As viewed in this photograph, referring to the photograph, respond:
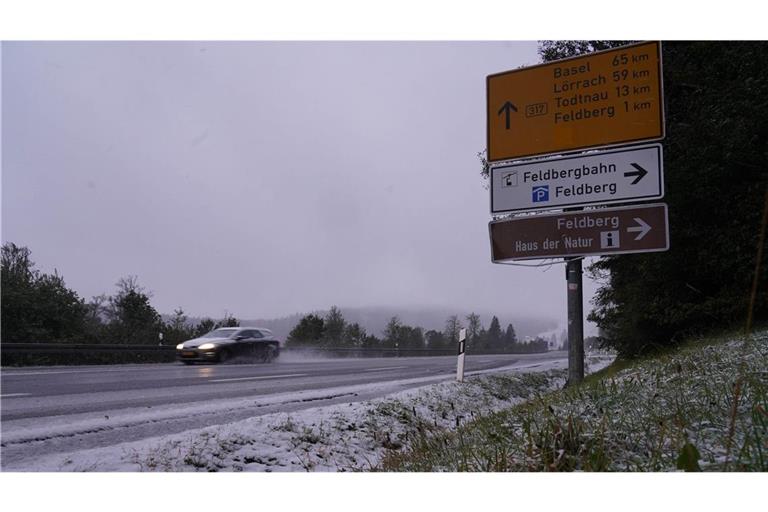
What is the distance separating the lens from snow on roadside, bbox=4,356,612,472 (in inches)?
146

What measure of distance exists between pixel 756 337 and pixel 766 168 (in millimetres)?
5270

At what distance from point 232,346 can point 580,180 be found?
1364 cm

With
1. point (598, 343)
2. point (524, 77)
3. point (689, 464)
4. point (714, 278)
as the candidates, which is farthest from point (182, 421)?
point (598, 343)

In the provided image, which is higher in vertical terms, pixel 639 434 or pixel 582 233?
pixel 582 233

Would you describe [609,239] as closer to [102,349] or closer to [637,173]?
[637,173]

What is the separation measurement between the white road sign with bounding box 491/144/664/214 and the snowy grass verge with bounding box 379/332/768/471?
3.21 meters

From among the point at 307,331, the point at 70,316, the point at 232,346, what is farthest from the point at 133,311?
the point at 307,331

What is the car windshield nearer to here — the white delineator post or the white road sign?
the white delineator post

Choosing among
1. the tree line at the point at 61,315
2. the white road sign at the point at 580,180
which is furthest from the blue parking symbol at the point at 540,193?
the tree line at the point at 61,315

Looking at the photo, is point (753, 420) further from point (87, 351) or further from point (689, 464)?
point (87, 351)

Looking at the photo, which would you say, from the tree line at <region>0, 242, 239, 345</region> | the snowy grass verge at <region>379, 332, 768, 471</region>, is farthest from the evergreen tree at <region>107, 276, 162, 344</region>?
the snowy grass verge at <region>379, 332, 768, 471</region>

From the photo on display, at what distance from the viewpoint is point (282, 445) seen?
14.9ft

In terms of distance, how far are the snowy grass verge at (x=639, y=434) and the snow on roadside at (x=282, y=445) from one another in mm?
529

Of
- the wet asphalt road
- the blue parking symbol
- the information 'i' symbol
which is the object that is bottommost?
the wet asphalt road
